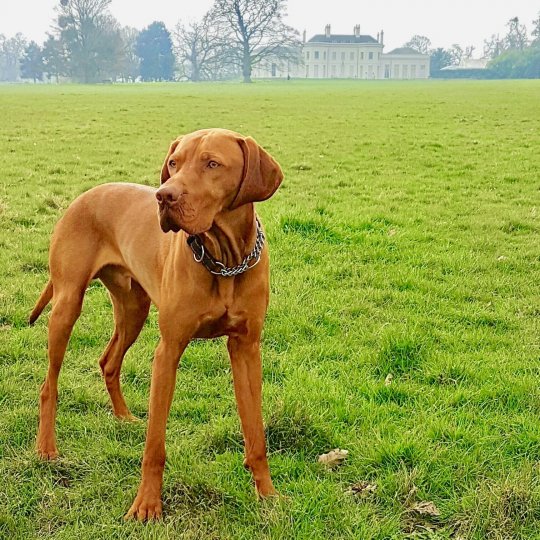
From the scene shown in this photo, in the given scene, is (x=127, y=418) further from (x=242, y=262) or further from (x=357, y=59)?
(x=357, y=59)

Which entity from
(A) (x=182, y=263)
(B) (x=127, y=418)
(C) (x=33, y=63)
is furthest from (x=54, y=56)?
(A) (x=182, y=263)

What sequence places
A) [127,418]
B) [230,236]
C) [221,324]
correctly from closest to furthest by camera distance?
1. [230,236]
2. [221,324]
3. [127,418]

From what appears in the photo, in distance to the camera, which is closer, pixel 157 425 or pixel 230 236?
pixel 230 236

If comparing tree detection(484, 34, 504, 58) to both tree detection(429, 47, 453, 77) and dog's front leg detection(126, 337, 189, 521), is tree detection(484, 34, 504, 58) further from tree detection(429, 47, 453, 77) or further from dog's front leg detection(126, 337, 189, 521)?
dog's front leg detection(126, 337, 189, 521)

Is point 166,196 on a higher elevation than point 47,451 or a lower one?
higher

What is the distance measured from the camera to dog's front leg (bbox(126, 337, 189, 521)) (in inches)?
124

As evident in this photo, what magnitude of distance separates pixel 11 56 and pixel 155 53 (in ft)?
158

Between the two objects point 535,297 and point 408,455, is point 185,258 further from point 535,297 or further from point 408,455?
point 535,297

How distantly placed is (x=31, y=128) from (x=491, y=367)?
721 inches

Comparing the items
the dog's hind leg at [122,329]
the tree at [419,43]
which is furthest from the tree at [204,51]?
the dog's hind leg at [122,329]

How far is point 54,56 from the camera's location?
91938mm

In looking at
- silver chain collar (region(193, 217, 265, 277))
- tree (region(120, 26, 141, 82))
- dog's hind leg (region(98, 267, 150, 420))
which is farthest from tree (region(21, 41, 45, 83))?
silver chain collar (region(193, 217, 265, 277))

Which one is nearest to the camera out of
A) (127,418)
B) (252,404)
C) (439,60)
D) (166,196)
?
(166,196)

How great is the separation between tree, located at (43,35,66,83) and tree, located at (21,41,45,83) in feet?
9.21
